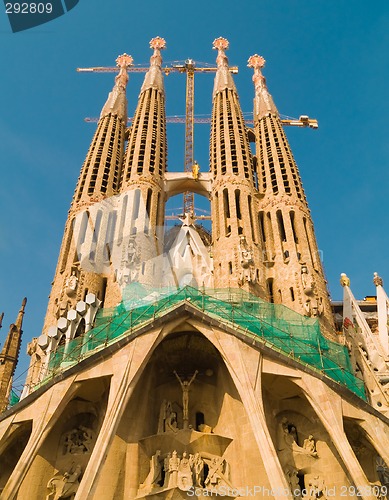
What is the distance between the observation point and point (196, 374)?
21.7 metres

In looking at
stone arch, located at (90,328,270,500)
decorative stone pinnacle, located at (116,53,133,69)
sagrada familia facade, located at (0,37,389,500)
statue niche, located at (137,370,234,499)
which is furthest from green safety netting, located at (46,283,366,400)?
decorative stone pinnacle, located at (116,53,133,69)

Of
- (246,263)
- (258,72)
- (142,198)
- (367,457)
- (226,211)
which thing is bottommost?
(367,457)

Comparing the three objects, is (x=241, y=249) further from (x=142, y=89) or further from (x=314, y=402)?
(x=142, y=89)

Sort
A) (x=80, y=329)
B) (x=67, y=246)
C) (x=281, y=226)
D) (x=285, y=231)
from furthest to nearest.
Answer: (x=281, y=226), (x=285, y=231), (x=67, y=246), (x=80, y=329)

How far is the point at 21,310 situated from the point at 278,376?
20.6m

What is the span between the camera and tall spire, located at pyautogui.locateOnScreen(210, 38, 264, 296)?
2501 cm

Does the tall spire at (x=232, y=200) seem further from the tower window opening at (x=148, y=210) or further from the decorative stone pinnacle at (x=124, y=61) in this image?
the decorative stone pinnacle at (x=124, y=61)

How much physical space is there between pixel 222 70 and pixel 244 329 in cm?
2633

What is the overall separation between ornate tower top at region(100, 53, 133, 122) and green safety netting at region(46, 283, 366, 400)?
62.8ft

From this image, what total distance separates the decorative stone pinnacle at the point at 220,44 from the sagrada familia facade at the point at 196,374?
65.8ft

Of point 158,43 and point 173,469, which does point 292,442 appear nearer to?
point 173,469

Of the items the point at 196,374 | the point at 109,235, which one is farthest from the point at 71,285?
the point at 196,374

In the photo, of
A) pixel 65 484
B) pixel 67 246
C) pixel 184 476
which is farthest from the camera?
pixel 67 246

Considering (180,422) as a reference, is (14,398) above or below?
above
